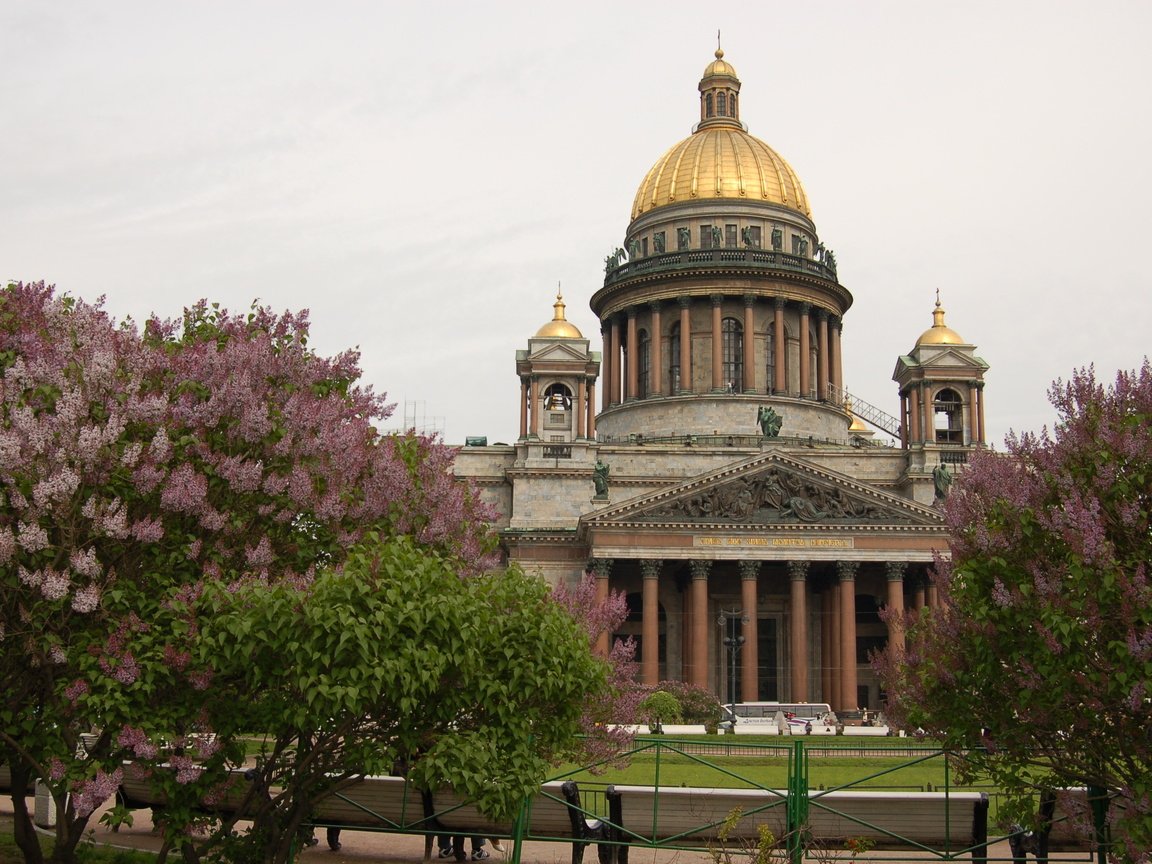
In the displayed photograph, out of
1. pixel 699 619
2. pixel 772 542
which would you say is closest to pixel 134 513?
pixel 699 619

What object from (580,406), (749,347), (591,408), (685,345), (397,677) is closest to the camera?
(397,677)

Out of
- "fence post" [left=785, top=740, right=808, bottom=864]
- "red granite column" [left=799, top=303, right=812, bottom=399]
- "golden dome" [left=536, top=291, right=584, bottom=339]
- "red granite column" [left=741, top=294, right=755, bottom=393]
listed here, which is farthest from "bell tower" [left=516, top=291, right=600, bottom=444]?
"fence post" [left=785, top=740, right=808, bottom=864]

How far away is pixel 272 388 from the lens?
64.2 ft

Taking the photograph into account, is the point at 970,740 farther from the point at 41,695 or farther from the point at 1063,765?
the point at 41,695

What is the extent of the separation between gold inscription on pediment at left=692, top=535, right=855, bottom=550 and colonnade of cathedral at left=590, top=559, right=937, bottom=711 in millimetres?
787

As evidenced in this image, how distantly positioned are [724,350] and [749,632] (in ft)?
77.4

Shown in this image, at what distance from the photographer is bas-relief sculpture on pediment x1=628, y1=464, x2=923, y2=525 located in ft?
211

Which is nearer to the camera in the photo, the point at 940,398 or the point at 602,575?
the point at 602,575

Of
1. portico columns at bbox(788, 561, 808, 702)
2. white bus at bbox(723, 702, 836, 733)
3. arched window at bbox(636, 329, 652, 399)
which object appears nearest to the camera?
white bus at bbox(723, 702, 836, 733)

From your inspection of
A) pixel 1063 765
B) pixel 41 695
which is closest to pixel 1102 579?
pixel 1063 765

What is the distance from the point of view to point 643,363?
83.5 m

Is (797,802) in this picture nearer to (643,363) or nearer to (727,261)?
(727,261)

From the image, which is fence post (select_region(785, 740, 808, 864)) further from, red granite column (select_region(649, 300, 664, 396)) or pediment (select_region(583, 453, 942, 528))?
red granite column (select_region(649, 300, 664, 396))

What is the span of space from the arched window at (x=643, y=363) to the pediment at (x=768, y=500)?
1768cm
